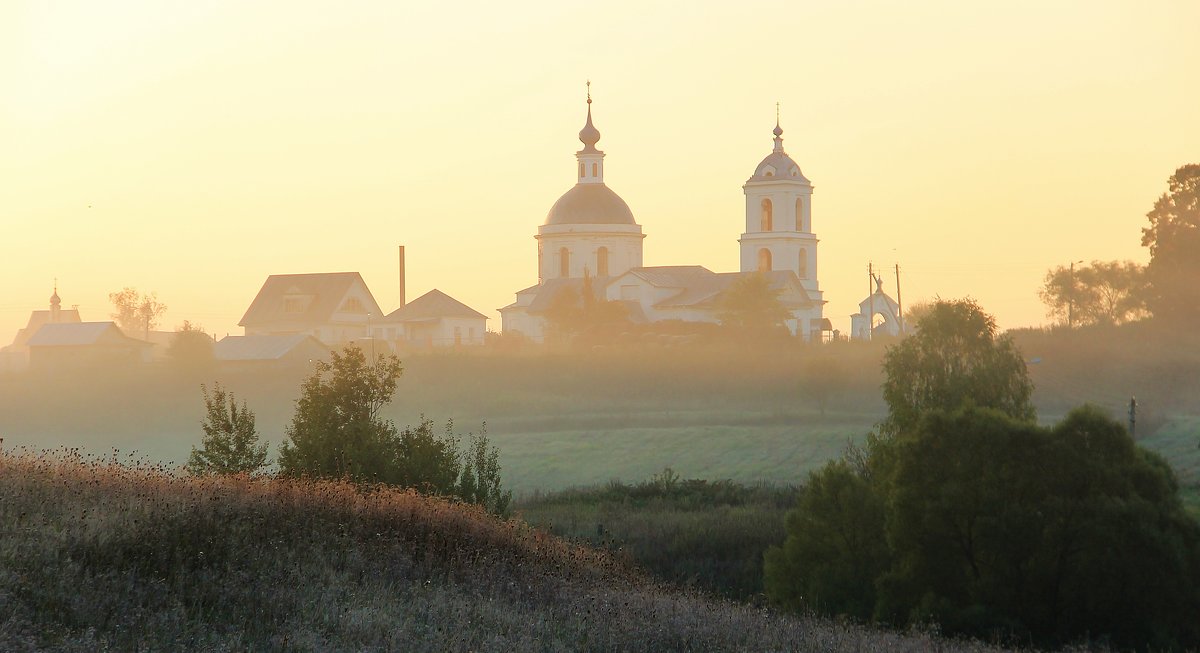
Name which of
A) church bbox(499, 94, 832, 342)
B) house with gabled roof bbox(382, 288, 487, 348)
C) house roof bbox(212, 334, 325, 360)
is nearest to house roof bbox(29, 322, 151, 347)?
house roof bbox(212, 334, 325, 360)

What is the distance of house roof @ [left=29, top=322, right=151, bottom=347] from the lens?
101m

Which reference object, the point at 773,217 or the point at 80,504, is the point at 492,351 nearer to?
the point at 773,217

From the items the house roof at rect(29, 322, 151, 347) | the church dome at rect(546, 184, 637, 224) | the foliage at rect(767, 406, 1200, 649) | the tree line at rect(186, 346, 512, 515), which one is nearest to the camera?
the foliage at rect(767, 406, 1200, 649)

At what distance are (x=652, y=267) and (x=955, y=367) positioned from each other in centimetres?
6475

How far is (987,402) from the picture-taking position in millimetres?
42250

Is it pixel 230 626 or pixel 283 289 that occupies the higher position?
pixel 283 289

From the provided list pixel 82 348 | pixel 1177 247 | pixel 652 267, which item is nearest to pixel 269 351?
pixel 82 348

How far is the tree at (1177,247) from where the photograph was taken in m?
80.4

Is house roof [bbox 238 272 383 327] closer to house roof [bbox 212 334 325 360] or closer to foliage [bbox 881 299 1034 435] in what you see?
house roof [bbox 212 334 325 360]

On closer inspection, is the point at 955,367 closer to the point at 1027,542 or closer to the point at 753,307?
the point at 1027,542

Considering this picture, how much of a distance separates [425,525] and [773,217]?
96.2m

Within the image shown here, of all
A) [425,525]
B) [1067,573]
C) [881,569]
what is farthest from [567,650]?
[881,569]

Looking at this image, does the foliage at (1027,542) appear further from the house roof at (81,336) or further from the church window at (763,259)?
the church window at (763,259)

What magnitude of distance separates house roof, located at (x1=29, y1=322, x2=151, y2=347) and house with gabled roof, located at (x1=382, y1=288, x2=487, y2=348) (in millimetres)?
18766
